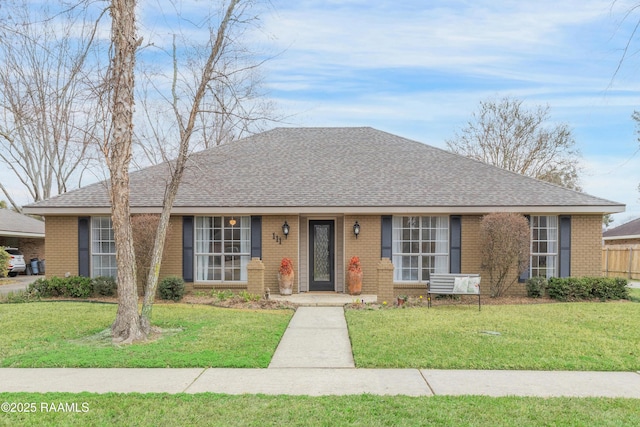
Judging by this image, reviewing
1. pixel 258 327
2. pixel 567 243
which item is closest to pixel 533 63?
pixel 567 243

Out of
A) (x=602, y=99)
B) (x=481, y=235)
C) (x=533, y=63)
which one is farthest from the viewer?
(x=481, y=235)

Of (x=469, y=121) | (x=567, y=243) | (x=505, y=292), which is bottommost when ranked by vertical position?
(x=505, y=292)

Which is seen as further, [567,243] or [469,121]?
[469,121]

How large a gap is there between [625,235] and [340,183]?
22.3 m

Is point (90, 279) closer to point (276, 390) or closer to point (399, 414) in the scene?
point (276, 390)

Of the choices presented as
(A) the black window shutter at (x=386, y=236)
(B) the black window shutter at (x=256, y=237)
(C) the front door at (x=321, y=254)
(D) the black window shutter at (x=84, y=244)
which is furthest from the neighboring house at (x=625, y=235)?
(D) the black window shutter at (x=84, y=244)

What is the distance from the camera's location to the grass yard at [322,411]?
14.2ft

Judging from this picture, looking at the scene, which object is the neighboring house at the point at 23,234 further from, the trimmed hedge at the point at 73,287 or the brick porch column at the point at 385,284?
the brick porch column at the point at 385,284

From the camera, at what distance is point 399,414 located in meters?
4.51

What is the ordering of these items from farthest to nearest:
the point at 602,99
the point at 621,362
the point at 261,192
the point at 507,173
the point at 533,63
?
1. the point at 507,173
2. the point at 261,192
3. the point at 533,63
4. the point at 621,362
5. the point at 602,99

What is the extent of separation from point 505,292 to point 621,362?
6812 millimetres

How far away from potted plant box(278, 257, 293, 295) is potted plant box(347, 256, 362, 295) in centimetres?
166

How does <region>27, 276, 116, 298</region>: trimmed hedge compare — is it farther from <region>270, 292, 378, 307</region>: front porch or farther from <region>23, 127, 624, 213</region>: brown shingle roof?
<region>270, 292, 378, 307</region>: front porch

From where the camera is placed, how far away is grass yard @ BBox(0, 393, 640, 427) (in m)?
4.34
